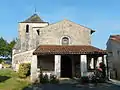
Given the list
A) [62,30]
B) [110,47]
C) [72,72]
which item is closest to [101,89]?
[72,72]

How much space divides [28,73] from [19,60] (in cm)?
2026

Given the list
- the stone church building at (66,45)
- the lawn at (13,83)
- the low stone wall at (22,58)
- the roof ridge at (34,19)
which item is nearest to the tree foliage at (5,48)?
the roof ridge at (34,19)

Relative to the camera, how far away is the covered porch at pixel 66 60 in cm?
2473

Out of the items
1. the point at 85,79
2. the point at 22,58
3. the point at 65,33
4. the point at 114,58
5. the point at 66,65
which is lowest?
the point at 85,79

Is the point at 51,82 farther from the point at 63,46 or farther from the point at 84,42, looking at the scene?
the point at 84,42

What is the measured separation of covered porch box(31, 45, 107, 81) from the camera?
24734 millimetres

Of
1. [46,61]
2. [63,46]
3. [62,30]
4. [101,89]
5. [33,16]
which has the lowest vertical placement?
[101,89]

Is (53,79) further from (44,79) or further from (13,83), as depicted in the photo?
(13,83)

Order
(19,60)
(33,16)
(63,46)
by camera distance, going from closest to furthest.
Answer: (63,46), (19,60), (33,16)

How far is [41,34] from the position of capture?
29344mm

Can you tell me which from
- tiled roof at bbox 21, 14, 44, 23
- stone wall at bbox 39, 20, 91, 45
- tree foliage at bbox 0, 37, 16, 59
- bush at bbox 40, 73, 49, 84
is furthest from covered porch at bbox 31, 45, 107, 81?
tree foliage at bbox 0, 37, 16, 59

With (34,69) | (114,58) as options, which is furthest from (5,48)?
(34,69)

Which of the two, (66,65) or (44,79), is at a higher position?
(66,65)

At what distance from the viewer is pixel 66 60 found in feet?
95.3
